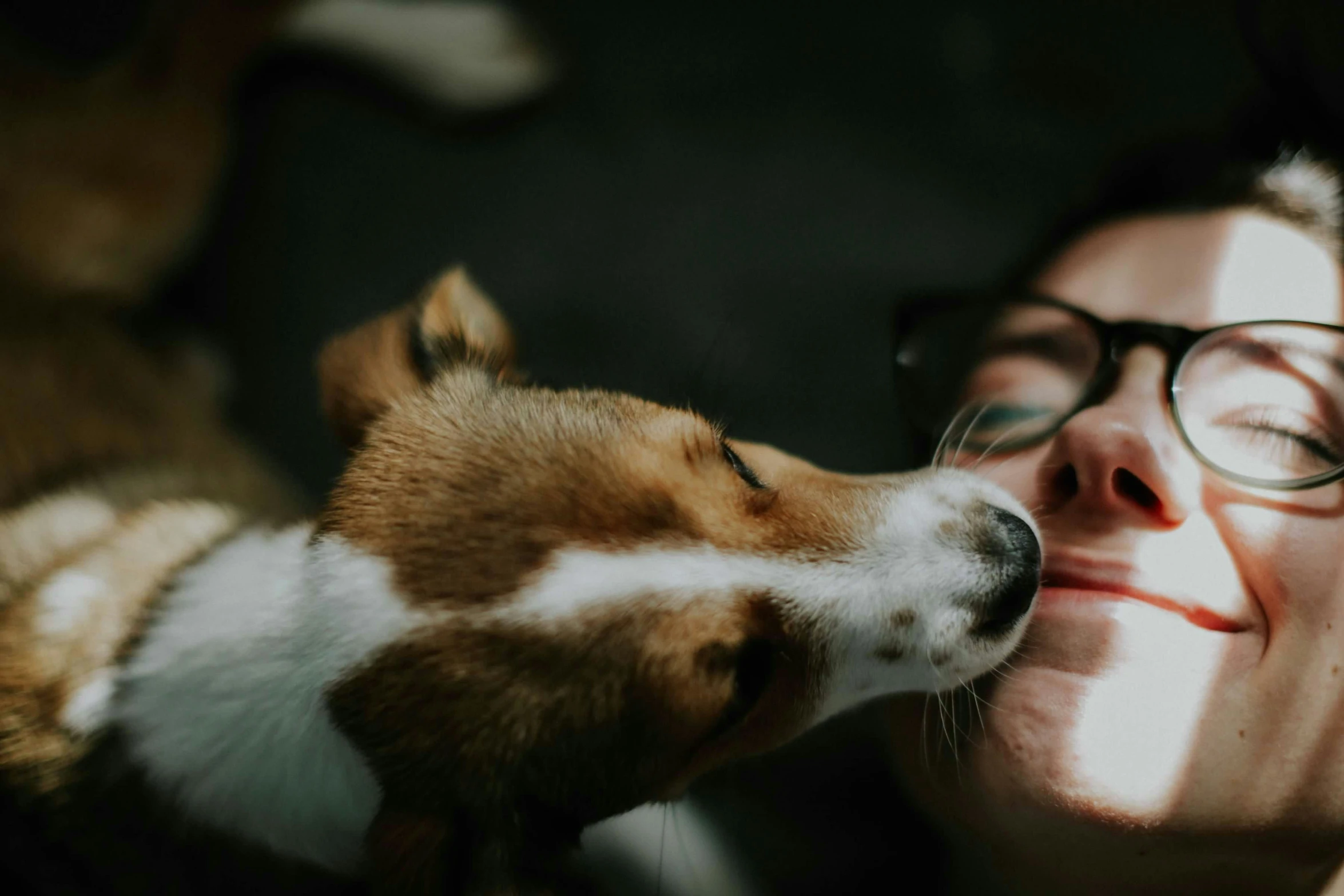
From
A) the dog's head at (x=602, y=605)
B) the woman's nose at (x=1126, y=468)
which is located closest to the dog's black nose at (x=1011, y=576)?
the dog's head at (x=602, y=605)

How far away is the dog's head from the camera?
2.59 feet

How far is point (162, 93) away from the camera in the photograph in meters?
1.47

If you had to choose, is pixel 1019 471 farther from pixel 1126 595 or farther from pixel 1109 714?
pixel 1109 714

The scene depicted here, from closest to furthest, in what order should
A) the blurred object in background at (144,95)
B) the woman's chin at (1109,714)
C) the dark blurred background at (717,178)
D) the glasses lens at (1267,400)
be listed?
the woman's chin at (1109,714), the glasses lens at (1267,400), the blurred object in background at (144,95), the dark blurred background at (717,178)

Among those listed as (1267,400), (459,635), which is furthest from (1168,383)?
(459,635)

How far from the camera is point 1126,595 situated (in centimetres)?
95

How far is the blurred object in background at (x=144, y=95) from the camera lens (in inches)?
54.2

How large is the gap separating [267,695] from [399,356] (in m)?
0.41

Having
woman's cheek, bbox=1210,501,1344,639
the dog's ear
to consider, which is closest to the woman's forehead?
woman's cheek, bbox=1210,501,1344,639

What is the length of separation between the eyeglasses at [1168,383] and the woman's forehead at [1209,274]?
0.04 metres

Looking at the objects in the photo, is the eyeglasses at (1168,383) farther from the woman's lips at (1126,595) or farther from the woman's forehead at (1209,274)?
the woman's lips at (1126,595)

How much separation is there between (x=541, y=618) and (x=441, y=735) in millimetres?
147

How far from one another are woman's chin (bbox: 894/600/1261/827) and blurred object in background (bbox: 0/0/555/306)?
1.42 meters

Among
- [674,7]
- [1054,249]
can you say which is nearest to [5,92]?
[674,7]
